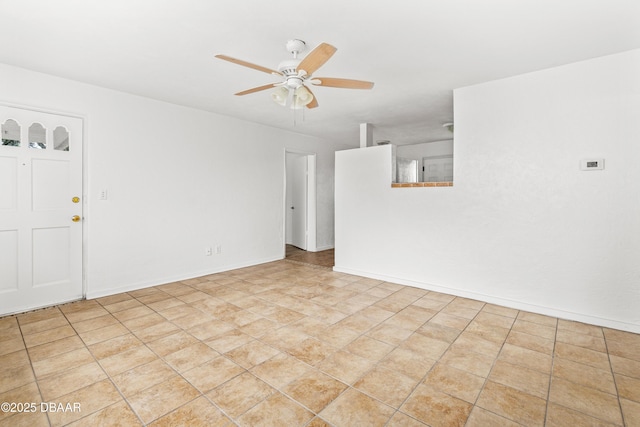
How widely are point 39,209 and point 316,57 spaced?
333 centimetres

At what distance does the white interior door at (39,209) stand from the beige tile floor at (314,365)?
297 mm

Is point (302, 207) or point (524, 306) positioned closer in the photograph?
point (524, 306)

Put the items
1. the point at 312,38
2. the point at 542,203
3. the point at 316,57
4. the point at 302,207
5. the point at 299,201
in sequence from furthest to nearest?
1. the point at 299,201
2. the point at 302,207
3. the point at 542,203
4. the point at 312,38
5. the point at 316,57

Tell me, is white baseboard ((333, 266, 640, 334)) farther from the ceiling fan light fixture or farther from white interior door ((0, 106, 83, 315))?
white interior door ((0, 106, 83, 315))

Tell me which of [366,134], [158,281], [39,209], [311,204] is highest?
[366,134]

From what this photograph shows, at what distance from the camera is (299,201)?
6.77 metres

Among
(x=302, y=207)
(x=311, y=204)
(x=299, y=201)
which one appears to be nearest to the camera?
(x=311, y=204)

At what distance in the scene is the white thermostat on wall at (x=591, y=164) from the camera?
2.80 metres

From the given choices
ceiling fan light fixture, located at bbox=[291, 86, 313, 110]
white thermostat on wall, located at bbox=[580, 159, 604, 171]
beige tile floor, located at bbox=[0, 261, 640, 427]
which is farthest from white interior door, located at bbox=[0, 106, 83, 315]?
white thermostat on wall, located at bbox=[580, 159, 604, 171]

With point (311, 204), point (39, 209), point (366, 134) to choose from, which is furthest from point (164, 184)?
point (366, 134)

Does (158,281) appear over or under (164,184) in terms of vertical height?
under

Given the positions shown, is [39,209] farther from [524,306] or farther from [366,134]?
[524,306]

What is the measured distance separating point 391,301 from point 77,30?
3763mm

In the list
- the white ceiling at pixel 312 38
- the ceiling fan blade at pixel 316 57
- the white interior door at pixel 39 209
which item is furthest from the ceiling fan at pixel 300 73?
the white interior door at pixel 39 209
